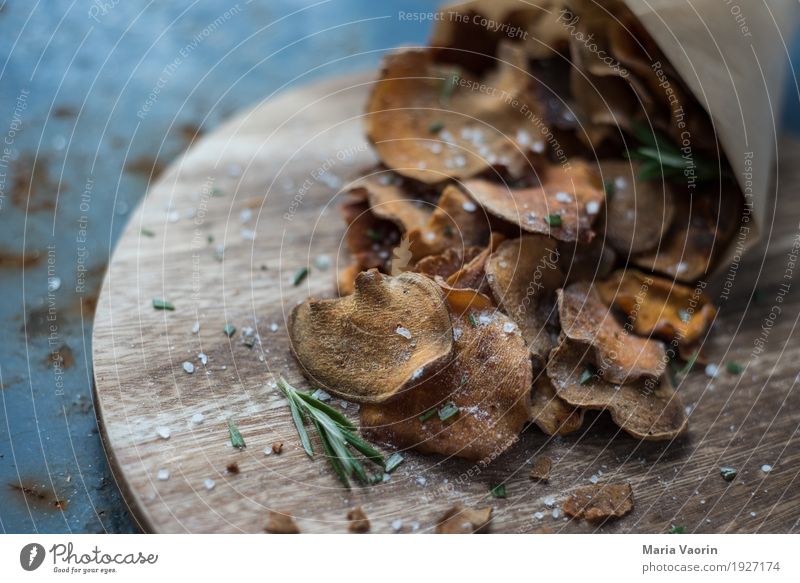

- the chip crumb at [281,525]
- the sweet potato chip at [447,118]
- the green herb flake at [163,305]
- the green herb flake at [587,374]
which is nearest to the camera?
the chip crumb at [281,525]

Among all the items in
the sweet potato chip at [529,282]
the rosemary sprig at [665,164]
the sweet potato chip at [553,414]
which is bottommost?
the sweet potato chip at [553,414]

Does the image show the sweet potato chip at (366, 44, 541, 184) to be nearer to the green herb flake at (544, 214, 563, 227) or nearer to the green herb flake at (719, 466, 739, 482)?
the green herb flake at (544, 214, 563, 227)

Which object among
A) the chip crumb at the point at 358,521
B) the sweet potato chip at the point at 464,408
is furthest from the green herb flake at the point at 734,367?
the chip crumb at the point at 358,521

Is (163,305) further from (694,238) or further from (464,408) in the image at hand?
(694,238)

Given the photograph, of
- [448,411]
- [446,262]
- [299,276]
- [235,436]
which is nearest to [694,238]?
[446,262]

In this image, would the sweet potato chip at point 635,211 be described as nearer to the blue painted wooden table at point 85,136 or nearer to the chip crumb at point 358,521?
the chip crumb at point 358,521

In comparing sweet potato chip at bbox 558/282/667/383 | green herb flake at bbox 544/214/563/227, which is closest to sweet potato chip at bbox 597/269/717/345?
sweet potato chip at bbox 558/282/667/383
